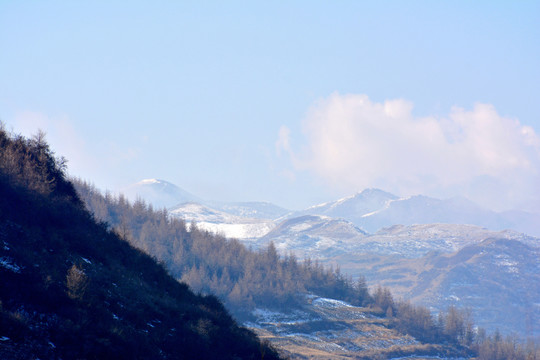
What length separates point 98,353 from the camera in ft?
95.2

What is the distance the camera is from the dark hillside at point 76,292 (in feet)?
95.2

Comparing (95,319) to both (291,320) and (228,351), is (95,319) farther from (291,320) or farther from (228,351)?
(291,320)

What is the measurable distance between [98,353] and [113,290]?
1109cm

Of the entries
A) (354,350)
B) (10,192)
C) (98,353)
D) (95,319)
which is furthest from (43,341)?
(354,350)

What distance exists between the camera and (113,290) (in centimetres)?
3981

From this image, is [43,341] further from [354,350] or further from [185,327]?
[354,350]

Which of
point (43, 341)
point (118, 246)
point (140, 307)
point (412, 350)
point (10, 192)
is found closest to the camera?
point (43, 341)

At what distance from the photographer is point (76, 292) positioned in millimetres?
33375

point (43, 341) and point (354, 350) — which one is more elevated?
point (43, 341)

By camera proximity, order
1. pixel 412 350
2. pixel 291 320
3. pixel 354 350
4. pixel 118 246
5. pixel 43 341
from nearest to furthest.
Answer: pixel 43 341, pixel 118 246, pixel 354 350, pixel 412 350, pixel 291 320

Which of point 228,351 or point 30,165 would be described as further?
point 30,165

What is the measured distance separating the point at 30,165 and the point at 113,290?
2284cm

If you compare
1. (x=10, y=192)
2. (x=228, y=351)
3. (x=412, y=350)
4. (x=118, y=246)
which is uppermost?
(x=10, y=192)

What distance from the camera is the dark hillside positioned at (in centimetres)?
2902
